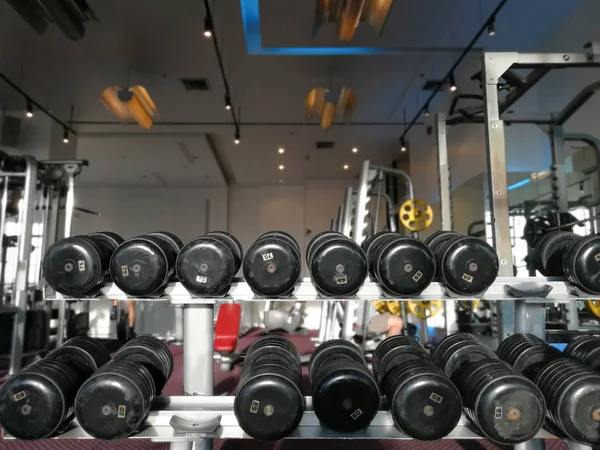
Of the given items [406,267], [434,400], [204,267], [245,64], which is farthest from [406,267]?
[245,64]

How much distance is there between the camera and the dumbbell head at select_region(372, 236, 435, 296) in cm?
139

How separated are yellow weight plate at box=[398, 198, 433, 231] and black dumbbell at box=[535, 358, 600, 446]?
251cm

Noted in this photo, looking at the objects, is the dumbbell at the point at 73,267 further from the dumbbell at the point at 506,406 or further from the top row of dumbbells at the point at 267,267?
the dumbbell at the point at 506,406

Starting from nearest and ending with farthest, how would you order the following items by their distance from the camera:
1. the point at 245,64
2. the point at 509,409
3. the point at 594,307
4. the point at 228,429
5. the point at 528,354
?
1. the point at 509,409
2. the point at 228,429
3. the point at 528,354
4. the point at 594,307
5. the point at 245,64

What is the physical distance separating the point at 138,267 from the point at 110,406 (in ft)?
1.36

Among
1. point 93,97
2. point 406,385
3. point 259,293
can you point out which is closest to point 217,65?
point 93,97

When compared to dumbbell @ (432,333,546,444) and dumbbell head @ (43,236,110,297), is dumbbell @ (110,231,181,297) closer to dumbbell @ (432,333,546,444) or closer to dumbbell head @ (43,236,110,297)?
dumbbell head @ (43,236,110,297)

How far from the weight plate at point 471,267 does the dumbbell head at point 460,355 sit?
24cm

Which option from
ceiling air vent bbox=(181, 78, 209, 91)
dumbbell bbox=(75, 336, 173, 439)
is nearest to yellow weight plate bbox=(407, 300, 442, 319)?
dumbbell bbox=(75, 336, 173, 439)

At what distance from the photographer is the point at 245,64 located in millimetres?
4754

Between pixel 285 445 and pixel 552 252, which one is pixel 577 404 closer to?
pixel 552 252

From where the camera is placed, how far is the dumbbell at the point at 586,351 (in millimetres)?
1456

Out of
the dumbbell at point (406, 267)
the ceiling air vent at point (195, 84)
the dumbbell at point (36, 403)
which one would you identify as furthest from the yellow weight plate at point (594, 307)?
the ceiling air vent at point (195, 84)

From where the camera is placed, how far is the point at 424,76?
5047 mm
